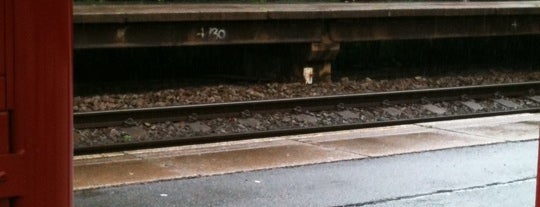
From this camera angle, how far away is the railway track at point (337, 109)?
906 cm

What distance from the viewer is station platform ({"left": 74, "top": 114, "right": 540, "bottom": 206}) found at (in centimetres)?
620

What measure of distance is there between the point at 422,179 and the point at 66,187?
5.35 m

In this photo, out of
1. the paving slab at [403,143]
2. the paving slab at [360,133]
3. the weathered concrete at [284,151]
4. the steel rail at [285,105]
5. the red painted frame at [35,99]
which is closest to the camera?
the red painted frame at [35,99]

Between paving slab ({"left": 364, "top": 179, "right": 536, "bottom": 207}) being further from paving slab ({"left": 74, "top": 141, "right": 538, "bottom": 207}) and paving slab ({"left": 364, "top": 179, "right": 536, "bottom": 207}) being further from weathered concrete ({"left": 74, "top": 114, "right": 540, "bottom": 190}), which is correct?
weathered concrete ({"left": 74, "top": 114, "right": 540, "bottom": 190})

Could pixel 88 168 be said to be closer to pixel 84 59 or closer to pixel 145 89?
pixel 145 89

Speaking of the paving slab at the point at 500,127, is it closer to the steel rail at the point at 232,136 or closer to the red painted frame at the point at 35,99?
the steel rail at the point at 232,136

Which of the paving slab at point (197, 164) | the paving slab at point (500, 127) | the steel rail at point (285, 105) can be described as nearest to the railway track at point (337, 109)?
the steel rail at point (285, 105)

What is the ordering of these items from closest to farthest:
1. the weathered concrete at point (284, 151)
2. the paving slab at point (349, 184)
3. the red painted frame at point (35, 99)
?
the red painted frame at point (35, 99)
the paving slab at point (349, 184)
the weathered concrete at point (284, 151)

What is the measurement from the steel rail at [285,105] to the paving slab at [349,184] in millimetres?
2867

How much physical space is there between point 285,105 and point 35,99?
8.92 metres

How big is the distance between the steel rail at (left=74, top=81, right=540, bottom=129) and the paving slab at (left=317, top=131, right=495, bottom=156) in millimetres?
2050

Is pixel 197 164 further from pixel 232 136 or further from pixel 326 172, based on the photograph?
pixel 232 136

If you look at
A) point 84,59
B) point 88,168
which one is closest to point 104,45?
point 84,59

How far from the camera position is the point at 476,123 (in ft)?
32.5
